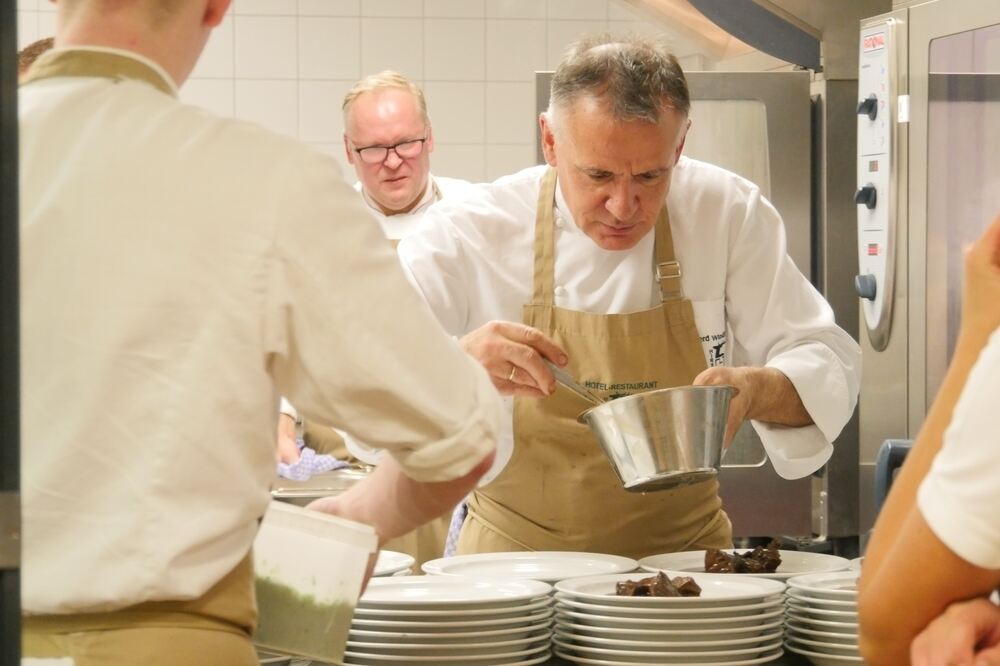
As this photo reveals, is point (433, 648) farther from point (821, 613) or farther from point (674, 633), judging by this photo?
point (821, 613)

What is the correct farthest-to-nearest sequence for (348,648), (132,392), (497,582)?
(497,582)
(348,648)
(132,392)

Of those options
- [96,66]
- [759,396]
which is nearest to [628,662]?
[759,396]

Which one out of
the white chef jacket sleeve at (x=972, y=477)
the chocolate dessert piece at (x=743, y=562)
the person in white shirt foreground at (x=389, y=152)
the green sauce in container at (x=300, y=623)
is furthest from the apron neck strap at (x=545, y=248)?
the person in white shirt foreground at (x=389, y=152)

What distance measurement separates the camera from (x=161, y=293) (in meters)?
0.92

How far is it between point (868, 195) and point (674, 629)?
1896 millimetres

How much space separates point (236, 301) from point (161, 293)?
5 cm

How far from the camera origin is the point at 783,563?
1.77 m

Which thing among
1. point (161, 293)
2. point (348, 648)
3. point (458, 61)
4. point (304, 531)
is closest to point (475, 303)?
point (348, 648)

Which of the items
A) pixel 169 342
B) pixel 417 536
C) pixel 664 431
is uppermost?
pixel 169 342

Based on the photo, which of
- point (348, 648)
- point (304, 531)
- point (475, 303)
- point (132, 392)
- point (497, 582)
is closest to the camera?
point (132, 392)

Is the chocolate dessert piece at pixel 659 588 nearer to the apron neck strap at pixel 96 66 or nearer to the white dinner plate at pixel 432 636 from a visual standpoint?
the white dinner plate at pixel 432 636

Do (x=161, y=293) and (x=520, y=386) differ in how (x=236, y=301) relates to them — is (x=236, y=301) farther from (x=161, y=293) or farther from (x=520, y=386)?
(x=520, y=386)

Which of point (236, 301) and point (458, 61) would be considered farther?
point (458, 61)

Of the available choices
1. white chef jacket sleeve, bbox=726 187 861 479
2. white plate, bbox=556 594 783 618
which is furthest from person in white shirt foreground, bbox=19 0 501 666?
white chef jacket sleeve, bbox=726 187 861 479
